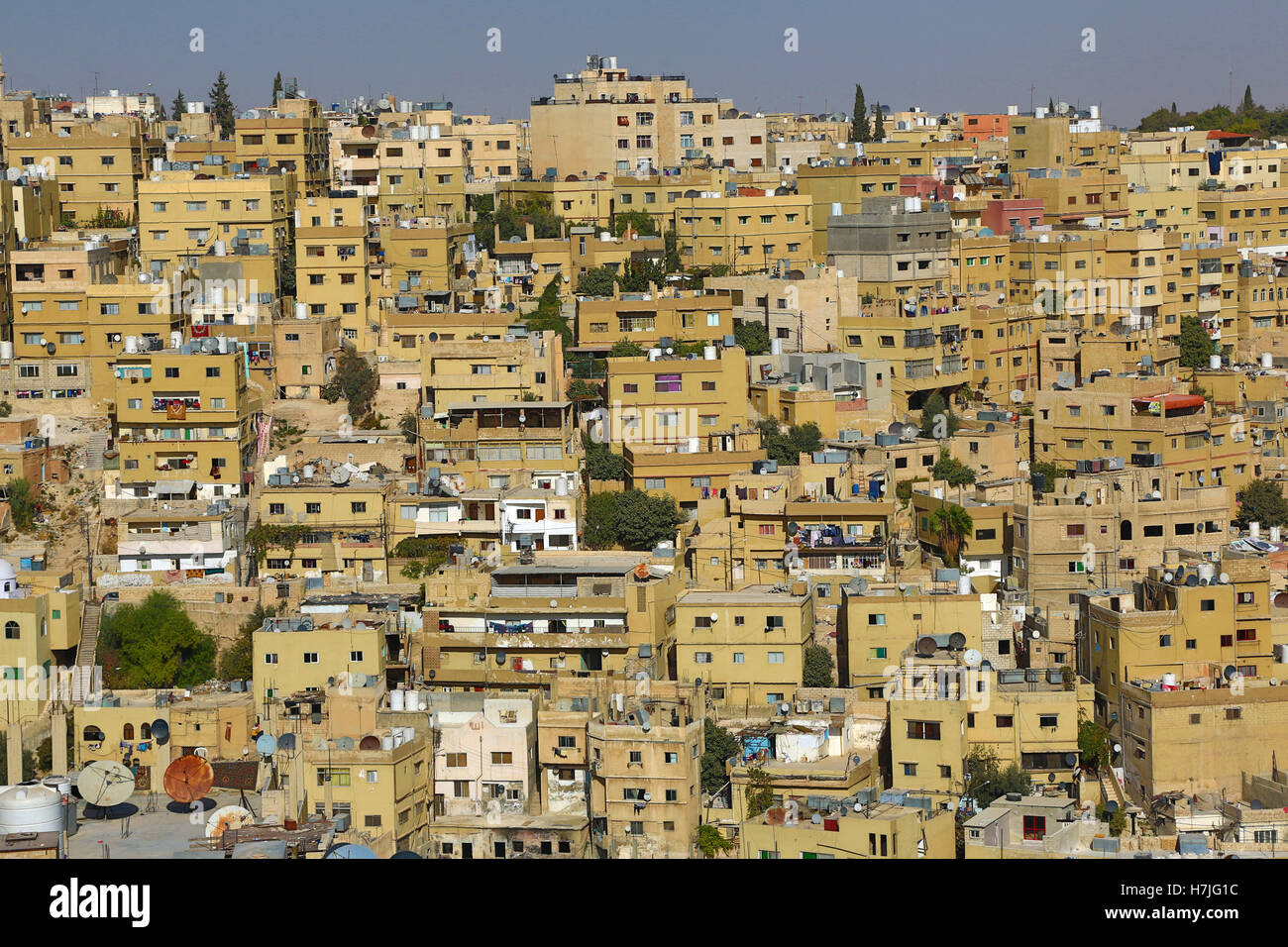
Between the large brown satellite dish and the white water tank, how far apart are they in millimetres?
880

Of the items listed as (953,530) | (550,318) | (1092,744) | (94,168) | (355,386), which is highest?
(94,168)

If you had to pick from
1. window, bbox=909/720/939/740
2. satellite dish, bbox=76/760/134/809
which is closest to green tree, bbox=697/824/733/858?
window, bbox=909/720/939/740

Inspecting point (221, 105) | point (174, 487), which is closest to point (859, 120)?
point (221, 105)

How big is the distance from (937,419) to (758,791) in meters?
7.84

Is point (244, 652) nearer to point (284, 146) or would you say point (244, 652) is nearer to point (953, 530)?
point (953, 530)

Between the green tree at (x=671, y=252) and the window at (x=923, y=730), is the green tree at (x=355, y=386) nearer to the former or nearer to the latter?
the green tree at (x=671, y=252)

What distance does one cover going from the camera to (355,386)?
21172 millimetres

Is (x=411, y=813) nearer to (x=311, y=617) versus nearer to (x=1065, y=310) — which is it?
(x=311, y=617)

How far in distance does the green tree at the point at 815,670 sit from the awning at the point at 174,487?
6.02 m

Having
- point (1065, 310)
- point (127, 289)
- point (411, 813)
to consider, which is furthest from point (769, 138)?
point (411, 813)

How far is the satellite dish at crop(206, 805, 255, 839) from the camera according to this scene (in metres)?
13.6

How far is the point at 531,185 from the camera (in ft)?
92.9

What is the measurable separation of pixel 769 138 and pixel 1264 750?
67.6 feet
